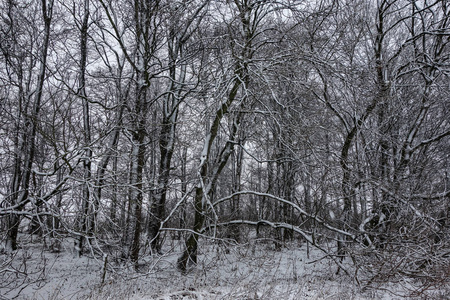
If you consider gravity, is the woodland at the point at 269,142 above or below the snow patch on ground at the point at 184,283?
above

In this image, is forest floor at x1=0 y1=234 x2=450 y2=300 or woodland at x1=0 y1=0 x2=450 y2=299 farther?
woodland at x1=0 y1=0 x2=450 y2=299

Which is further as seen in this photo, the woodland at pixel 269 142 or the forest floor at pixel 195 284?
the woodland at pixel 269 142

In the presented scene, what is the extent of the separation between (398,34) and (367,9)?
2.49 m

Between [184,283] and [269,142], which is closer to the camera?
[184,283]

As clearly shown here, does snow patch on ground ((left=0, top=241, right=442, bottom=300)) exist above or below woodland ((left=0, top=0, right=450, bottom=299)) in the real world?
below

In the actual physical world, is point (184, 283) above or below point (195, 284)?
below

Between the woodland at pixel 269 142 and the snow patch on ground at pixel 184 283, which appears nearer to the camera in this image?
the snow patch on ground at pixel 184 283

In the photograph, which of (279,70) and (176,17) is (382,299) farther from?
(176,17)

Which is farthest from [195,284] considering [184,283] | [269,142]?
[269,142]

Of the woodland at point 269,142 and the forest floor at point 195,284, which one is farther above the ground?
the woodland at point 269,142

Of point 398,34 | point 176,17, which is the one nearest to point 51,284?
point 176,17

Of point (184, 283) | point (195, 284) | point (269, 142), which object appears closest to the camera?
point (195, 284)

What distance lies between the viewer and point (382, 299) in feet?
20.1

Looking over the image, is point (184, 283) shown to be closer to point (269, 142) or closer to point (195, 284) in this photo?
point (195, 284)
